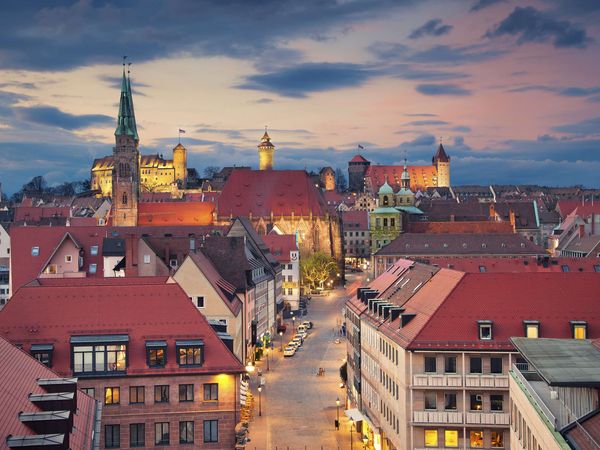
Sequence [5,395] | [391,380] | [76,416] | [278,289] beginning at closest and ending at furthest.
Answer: [5,395]
[76,416]
[391,380]
[278,289]

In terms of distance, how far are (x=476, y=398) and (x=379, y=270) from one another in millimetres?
103103

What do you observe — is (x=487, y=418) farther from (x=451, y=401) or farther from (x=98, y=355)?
(x=98, y=355)

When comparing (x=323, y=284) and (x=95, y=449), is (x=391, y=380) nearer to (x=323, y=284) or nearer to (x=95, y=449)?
(x=95, y=449)

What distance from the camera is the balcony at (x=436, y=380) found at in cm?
5425

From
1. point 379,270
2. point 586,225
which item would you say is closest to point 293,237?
point 379,270

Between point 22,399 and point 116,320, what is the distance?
2112 cm

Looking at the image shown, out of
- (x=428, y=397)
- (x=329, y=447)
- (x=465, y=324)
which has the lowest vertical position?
(x=329, y=447)

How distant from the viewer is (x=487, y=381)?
177 feet

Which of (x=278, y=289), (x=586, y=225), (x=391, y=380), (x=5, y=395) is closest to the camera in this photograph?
(x=5, y=395)

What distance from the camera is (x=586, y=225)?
17362 cm

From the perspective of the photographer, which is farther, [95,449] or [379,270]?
[379,270]

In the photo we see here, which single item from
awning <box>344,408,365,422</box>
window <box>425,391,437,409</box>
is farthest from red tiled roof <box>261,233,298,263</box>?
window <box>425,391,437,409</box>

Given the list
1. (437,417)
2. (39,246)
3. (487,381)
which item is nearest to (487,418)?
(487,381)

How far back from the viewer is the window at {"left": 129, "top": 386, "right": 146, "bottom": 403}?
170 ft
